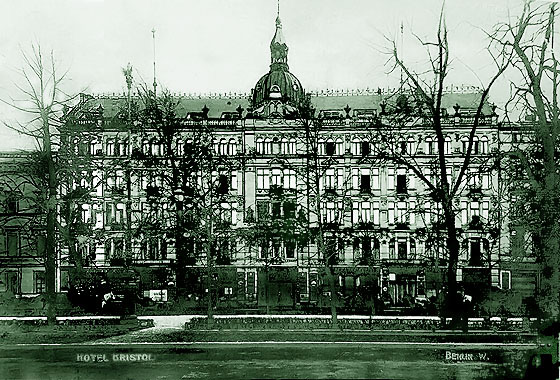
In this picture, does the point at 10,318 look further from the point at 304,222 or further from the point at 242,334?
the point at 304,222

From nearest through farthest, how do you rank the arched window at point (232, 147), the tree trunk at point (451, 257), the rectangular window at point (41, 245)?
Answer: 1. the rectangular window at point (41, 245)
2. the arched window at point (232, 147)
3. the tree trunk at point (451, 257)

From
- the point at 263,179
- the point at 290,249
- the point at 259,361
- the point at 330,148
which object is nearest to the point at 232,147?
the point at 263,179

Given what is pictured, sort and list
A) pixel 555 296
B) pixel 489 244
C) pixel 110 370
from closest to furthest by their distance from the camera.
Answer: pixel 110 370 → pixel 489 244 → pixel 555 296

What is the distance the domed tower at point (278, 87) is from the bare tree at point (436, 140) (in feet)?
2.81

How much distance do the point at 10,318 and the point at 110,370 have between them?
1.00m

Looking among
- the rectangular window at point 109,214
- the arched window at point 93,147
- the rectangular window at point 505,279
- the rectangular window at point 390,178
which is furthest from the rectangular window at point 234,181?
the rectangular window at point 505,279

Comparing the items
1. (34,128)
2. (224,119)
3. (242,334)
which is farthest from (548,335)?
(34,128)

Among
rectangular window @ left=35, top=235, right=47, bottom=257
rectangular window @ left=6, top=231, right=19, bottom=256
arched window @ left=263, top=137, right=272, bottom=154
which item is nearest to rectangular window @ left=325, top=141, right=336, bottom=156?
arched window @ left=263, top=137, right=272, bottom=154

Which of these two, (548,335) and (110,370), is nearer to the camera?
(110,370)

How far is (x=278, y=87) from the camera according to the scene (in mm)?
6184

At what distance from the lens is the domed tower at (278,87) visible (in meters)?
6.05

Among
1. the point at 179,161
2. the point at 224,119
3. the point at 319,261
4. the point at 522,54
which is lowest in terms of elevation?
the point at 319,261

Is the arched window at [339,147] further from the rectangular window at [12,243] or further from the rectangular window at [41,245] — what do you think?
the rectangular window at [12,243]

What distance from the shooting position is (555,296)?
266 inches
